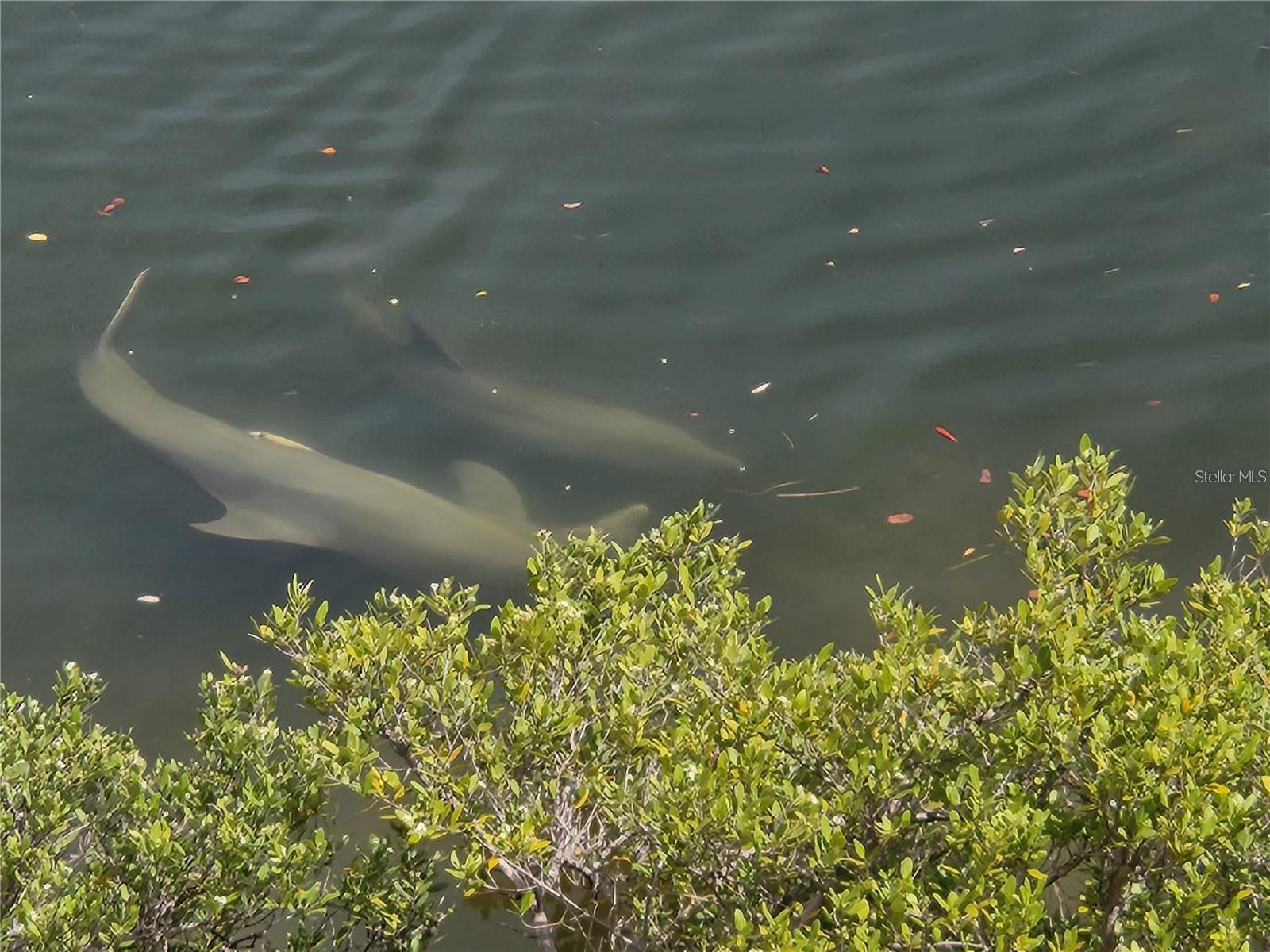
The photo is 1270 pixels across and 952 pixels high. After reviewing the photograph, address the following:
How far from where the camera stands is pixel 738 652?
3.02m

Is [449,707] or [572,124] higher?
[449,707]

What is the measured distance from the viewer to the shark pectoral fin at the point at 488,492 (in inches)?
251

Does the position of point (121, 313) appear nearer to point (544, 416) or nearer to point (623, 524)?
point (544, 416)

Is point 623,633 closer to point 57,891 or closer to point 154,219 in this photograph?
point 57,891

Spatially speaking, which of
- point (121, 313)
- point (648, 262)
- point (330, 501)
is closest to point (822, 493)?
point (648, 262)

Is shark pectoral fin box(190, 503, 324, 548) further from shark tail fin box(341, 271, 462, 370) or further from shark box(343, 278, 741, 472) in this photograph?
shark tail fin box(341, 271, 462, 370)

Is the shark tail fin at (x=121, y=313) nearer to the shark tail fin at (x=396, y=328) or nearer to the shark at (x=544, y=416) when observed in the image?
the shark tail fin at (x=396, y=328)

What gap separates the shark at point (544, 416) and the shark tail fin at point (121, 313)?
4.71 ft

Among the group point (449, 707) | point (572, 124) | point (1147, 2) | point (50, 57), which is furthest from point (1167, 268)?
point (50, 57)

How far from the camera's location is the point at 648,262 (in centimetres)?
775

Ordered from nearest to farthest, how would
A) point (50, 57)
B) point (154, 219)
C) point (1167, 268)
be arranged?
point (1167, 268), point (154, 219), point (50, 57)

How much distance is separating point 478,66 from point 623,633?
7073 millimetres

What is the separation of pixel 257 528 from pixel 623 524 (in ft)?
6.10

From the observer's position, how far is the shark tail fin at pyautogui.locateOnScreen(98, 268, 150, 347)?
746 centimetres
